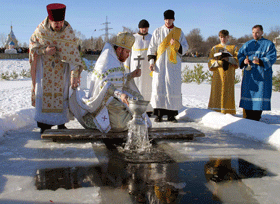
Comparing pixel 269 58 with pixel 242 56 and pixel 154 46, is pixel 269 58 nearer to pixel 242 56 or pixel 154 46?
pixel 242 56

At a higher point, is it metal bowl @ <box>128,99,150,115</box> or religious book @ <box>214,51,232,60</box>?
religious book @ <box>214,51,232,60</box>

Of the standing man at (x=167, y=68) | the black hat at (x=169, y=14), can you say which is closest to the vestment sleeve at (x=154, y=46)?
the standing man at (x=167, y=68)

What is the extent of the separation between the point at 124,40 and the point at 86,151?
1.67 meters

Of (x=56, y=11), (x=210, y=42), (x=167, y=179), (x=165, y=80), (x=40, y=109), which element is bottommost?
(x=167, y=179)

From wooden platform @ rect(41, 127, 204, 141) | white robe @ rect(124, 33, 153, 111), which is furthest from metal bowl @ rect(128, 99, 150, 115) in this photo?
white robe @ rect(124, 33, 153, 111)

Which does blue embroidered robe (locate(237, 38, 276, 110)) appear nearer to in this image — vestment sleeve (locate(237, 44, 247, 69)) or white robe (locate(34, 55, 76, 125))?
vestment sleeve (locate(237, 44, 247, 69))

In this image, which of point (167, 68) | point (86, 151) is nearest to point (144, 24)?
point (167, 68)

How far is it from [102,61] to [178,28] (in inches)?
103

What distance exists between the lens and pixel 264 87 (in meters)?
6.32

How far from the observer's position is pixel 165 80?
6359 mm

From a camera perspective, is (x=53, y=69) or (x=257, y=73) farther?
(x=257, y=73)

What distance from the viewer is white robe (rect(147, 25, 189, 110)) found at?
6.31m

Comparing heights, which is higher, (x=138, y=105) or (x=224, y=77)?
(x=224, y=77)

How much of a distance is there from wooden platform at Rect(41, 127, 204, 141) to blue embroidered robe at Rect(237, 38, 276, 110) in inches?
92.5
